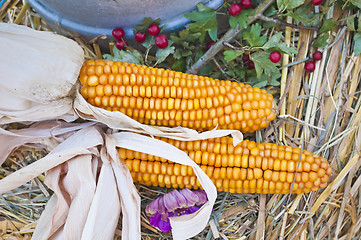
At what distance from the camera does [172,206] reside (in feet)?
4.73

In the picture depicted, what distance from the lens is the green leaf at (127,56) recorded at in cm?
161

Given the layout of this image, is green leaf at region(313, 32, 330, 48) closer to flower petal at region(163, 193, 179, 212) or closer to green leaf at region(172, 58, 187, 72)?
green leaf at region(172, 58, 187, 72)

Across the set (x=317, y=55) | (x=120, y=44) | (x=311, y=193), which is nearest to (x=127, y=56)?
(x=120, y=44)

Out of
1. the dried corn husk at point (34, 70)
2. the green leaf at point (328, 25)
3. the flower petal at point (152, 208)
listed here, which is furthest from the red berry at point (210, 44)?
the flower petal at point (152, 208)

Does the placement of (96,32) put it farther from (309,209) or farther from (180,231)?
(309,209)

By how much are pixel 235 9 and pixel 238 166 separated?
0.68 meters

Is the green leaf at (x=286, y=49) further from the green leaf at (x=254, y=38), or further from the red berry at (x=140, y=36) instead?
the red berry at (x=140, y=36)

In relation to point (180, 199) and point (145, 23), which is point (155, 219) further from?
point (145, 23)

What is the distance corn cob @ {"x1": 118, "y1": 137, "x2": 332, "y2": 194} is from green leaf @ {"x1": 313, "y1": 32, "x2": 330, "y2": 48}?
1.77 ft

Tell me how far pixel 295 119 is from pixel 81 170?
0.99 m

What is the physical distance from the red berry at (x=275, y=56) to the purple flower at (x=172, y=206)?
2.22 feet

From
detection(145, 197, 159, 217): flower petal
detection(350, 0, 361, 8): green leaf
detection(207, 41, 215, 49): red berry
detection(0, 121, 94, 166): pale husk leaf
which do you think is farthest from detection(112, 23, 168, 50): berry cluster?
detection(350, 0, 361, 8): green leaf

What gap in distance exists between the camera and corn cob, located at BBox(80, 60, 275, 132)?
52.9 inches

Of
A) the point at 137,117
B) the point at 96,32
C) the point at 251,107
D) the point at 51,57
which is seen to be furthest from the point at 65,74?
the point at 251,107
